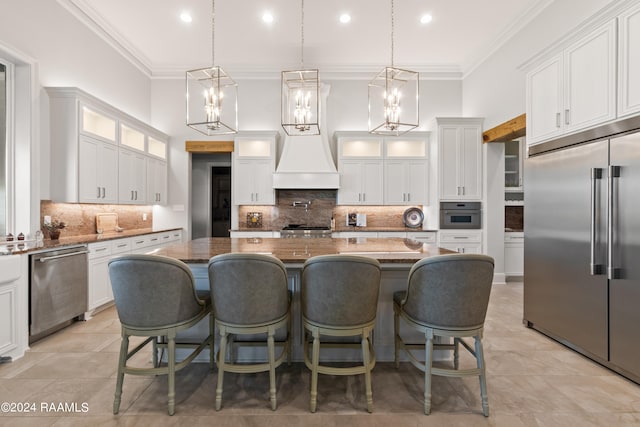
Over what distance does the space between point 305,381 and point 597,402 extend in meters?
1.99

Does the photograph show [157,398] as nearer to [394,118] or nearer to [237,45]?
[394,118]

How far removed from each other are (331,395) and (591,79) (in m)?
3.27

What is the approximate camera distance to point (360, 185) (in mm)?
5742

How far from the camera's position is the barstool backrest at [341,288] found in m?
1.91

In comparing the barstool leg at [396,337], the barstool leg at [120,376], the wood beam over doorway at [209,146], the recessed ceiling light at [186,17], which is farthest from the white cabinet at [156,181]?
the barstool leg at [396,337]

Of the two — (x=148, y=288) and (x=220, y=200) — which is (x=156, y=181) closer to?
(x=220, y=200)

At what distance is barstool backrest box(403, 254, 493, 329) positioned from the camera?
74.9 inches

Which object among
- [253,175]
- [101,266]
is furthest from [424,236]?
[101,266]

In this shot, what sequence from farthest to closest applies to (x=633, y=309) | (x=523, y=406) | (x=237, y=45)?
(x=237, y=45), (x=633, y=309), (x=523, y=406)

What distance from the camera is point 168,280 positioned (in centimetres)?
192

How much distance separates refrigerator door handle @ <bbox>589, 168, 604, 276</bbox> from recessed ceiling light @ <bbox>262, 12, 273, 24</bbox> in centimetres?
411

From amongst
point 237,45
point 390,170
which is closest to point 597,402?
point 390,170

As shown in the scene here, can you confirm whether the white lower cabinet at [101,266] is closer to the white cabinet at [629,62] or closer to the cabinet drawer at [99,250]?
the cabinet drawer at [99,250]

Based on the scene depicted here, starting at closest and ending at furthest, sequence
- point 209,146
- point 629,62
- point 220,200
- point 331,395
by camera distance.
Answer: point 331,395 → point 629,62 → point 209,146 → point 220,200
